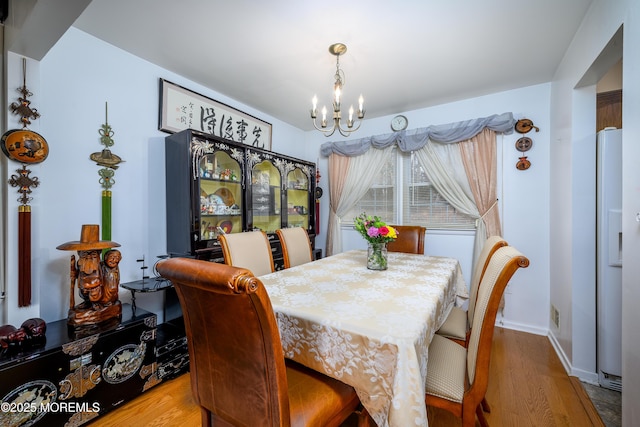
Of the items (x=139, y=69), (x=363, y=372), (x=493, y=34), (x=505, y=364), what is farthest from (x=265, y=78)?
(x=505, y=364)

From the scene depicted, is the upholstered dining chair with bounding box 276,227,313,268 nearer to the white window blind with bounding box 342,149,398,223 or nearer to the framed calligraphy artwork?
the framed calligraphy artwork

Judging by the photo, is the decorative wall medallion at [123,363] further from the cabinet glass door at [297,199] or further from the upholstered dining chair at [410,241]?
the upholstered dining chair at [410,241]

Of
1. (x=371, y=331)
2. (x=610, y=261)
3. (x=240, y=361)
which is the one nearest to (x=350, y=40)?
(x=371, y=331)

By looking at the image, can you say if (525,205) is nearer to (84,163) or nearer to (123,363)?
(123,363)

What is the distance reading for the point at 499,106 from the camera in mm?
2688

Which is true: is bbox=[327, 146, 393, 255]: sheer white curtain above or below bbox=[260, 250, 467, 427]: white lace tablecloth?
above

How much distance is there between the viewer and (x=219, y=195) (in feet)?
7.88

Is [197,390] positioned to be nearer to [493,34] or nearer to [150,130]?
[150,130]

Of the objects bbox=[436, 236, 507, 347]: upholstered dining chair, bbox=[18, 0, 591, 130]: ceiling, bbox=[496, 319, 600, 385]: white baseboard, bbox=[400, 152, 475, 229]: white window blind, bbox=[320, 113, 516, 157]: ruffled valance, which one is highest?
bbox=[18, 0, 591, 130]: ceiling

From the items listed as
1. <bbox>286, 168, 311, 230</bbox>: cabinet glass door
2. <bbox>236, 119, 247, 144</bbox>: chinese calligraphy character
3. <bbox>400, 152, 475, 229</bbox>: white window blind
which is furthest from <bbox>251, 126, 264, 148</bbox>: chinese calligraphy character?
→ <bbox>400, 152, 475, 229</bbox>: white window blind

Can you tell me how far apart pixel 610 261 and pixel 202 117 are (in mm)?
3328

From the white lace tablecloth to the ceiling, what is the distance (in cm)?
161

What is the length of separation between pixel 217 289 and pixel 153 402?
1.52 m

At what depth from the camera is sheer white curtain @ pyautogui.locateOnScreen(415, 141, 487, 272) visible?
2.71 meters
